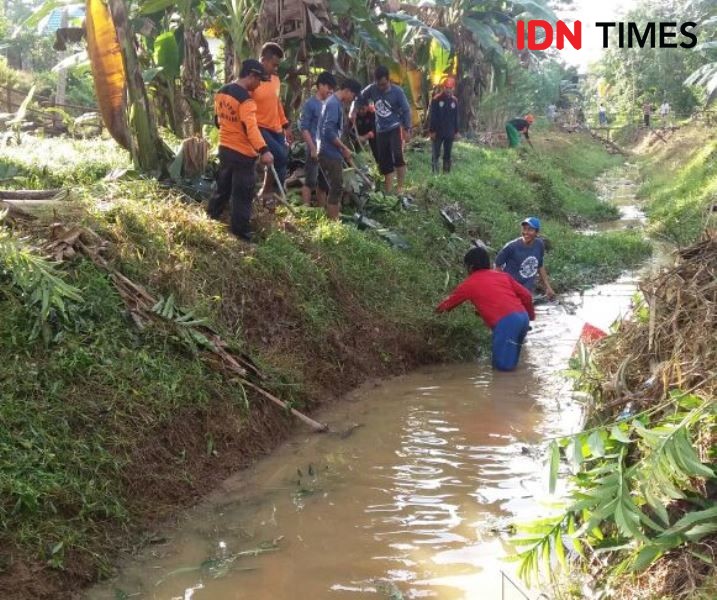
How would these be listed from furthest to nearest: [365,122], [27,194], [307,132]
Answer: [365,122] → [307,132] → [27,194]

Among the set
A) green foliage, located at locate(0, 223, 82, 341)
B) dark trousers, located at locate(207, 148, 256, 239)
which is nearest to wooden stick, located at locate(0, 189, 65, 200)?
green foliage, located at locate(0, 223, 82, 341)

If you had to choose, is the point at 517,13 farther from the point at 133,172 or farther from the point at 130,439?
the point at 130,439

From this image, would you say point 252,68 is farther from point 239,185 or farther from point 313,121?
point 313,121

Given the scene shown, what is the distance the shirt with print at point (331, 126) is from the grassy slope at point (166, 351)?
2.94 ft

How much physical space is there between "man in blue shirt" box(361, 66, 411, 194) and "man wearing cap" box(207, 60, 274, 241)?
3.72 m

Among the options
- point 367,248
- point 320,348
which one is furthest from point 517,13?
point 320,348

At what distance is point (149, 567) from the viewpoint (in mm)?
3961

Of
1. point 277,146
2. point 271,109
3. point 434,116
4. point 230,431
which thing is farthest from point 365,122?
point 230,431

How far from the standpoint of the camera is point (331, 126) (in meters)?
8.42

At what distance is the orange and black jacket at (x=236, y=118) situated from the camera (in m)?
Answer: 6.73

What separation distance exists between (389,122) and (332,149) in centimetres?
225

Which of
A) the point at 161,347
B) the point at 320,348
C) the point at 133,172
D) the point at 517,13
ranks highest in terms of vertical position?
the point at 517,13

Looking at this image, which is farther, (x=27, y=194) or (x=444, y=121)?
(x=444, y=121)

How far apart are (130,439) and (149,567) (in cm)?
78
